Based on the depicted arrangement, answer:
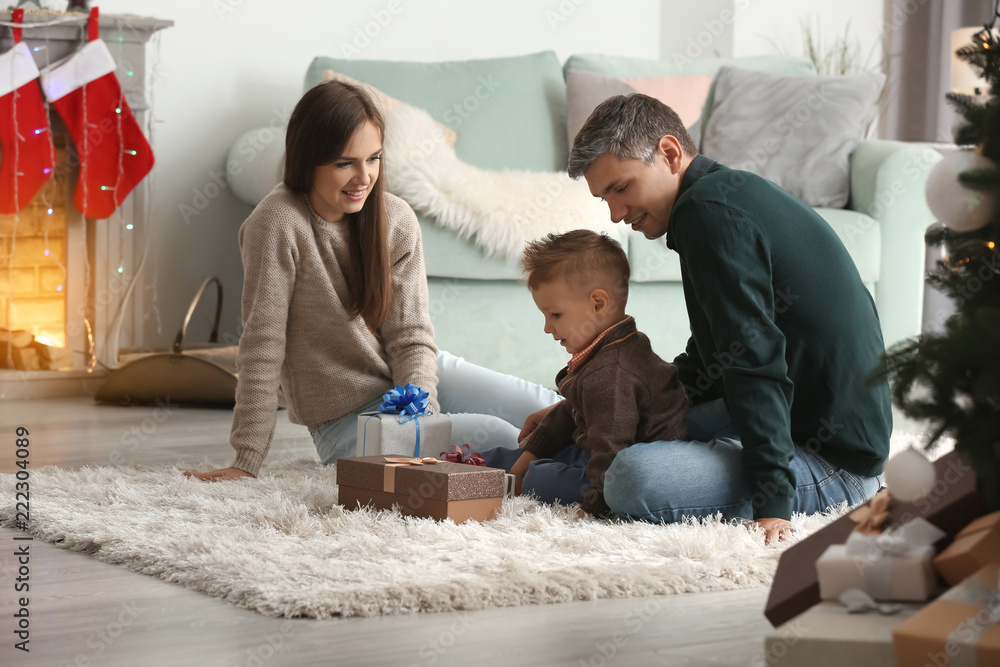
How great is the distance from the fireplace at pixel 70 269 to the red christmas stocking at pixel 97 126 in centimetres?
7

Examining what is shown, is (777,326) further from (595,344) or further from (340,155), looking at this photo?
(340,155)

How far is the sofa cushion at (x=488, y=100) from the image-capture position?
304 centimetres

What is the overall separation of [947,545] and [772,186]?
2.34 feet

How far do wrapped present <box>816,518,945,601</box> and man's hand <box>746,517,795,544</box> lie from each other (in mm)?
422

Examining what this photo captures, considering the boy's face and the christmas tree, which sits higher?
the christmas tree

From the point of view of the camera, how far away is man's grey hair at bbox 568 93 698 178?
1.37 meters

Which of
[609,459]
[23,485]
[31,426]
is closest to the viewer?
[609,459]

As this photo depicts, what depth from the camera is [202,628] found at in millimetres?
944

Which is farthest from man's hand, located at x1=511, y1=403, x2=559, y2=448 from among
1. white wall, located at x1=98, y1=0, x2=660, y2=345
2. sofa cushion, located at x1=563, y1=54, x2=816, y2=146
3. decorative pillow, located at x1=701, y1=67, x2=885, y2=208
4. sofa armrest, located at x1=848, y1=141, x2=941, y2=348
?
white wall, located at x1=98, y1=0, x2=660, y2=345

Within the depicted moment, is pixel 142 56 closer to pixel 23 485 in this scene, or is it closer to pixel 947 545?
pixel 23 485

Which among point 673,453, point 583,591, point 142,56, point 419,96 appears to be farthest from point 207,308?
point 583,591

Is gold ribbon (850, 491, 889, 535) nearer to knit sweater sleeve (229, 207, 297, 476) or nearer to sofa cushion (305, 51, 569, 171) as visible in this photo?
knit sweater sleeve (229, 207, 297, 476)

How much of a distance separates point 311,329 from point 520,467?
494mm

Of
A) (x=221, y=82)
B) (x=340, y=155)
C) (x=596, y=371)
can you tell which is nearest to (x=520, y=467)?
(x=596, y=371)
